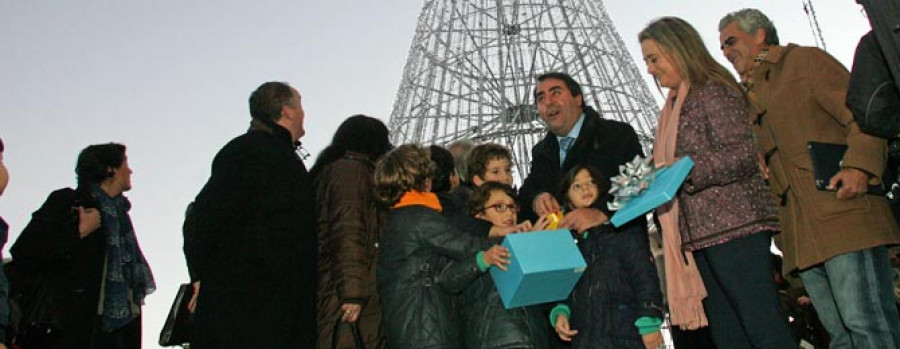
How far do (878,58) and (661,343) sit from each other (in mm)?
1518

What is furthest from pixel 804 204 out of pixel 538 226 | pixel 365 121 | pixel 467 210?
pixel 365 121

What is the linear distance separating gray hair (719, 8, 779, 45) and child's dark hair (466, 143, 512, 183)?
1.41 m

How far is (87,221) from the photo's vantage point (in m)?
4.45

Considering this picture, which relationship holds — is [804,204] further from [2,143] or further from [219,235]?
[2,143]

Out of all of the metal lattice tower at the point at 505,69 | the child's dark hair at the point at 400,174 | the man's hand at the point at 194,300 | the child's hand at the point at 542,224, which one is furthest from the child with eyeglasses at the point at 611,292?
the metal lattice tower at the point at 505,69

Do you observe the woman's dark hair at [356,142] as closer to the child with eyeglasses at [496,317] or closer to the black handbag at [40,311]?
the child with eyeglasses at [496,317]

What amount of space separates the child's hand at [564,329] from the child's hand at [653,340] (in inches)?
13.3

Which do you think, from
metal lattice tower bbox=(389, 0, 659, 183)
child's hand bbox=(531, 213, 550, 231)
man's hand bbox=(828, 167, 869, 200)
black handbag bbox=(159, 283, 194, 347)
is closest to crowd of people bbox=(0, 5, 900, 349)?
man's hand bbox=(828, 167, 869, 200)

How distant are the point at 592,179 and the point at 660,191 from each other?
91 centimetres

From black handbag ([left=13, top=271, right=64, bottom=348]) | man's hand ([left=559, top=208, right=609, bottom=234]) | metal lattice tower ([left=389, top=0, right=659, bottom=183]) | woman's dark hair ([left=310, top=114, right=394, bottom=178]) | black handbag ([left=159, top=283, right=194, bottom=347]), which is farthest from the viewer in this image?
metal lattice tower ([left=389, top=0, right=659, bottom=183])

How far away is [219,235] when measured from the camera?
11.9 feet

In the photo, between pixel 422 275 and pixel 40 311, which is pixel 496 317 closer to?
pixel 422 275

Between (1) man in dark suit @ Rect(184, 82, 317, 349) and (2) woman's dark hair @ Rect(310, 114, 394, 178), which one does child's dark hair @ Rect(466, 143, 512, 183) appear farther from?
(1) man in dark suit @ Rect(184, 82, 317, 349)

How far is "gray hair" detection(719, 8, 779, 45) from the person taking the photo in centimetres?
360
